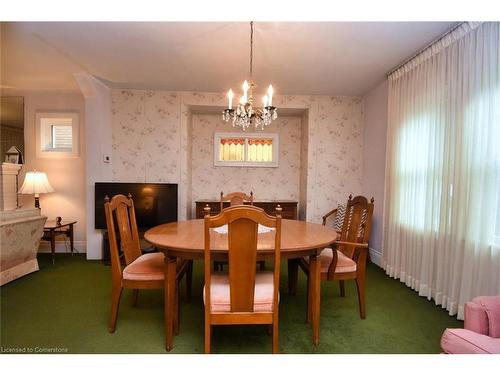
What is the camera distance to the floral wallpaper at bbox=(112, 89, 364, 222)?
13.1ft

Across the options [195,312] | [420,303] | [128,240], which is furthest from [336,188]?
[128,240]

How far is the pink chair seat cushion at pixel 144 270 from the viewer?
6.19 ft

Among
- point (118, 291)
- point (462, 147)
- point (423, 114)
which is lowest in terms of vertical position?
point (118, 291)

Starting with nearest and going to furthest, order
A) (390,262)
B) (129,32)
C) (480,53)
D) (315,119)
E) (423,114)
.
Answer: (480,53) < (129,32) < (423,114) < (390,262) < (315,119)

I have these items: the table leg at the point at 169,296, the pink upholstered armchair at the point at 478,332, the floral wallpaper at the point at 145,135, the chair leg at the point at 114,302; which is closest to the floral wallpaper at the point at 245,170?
the floral wallpaper at the point at 145,135

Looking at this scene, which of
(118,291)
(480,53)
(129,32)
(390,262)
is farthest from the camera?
(390,262)

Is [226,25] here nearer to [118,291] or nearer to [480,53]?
[480,53]

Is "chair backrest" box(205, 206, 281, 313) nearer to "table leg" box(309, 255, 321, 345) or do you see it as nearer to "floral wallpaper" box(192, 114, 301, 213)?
"table leg" box(309, 255, 321, 345)

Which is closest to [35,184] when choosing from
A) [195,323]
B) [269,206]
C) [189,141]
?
[189,141]

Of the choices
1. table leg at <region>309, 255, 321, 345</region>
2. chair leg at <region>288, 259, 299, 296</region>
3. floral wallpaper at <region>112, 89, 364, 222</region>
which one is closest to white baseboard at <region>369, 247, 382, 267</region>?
floral wallpaper at <region>112, 89, 364, 222</region>

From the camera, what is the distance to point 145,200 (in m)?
3.80

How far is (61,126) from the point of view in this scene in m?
4.19

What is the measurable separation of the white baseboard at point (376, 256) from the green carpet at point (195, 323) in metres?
0.66

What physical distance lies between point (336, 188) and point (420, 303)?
6.68 ft
